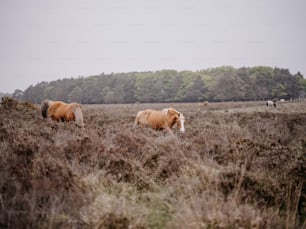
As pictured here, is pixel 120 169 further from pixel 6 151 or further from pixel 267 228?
pixel 267 228

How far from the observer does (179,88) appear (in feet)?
271

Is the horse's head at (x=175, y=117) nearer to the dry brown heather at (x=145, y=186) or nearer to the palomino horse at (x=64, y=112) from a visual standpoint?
the dry brown heather at (x=145, y=186)

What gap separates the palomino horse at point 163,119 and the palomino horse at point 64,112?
9.70ft

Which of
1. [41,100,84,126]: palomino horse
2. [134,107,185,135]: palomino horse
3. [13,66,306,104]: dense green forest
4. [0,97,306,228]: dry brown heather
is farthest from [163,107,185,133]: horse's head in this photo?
[13,66,306,104]: dense green forest

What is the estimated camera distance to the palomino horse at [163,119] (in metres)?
9.77

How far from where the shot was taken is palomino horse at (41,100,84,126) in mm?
9714

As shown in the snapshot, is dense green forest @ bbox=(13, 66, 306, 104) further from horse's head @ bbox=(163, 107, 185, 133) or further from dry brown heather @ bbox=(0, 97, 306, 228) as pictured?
dry brown heather @ bbox=(0, 97, 306, 228)

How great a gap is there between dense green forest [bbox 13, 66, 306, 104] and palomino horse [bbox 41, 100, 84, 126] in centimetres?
6312

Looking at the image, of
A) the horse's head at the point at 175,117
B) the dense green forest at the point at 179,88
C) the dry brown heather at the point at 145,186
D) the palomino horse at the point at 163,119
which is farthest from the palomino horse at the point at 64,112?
the dense green forest at the point at 179,88

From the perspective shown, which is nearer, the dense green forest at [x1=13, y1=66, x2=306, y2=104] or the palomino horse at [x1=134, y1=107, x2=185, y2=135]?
the palomino horse at [x1=134, y1=107, x2=185, y2=135]

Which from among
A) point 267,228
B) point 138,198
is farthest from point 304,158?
point 138,198

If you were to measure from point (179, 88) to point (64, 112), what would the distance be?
74080 millimetres

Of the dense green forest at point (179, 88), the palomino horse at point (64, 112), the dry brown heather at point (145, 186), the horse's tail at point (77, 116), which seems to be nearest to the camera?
the dry brown heather at point (145, 186)

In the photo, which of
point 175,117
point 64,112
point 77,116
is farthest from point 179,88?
point 77,116
